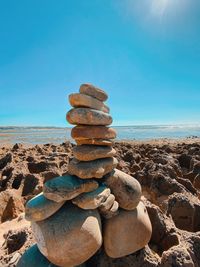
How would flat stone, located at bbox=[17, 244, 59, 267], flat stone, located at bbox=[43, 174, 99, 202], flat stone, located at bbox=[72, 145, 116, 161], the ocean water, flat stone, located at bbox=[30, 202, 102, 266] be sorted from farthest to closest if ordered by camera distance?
1. the ocean water
2. flat stone, located at bbox=[72, 145, 116, 161]
3. flat stone, located at bbox=[17, 244, 59, 267]
4. flat stone, located at bbox=[43, 174, 99, 202]
5. flat stone, located at bbox=[30, 202, 102, 266]

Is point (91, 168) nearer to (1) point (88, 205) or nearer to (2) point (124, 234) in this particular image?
(1) point (88, 205)

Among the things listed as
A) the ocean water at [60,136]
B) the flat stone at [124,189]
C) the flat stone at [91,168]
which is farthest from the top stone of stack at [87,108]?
the ocean water at [60,136]

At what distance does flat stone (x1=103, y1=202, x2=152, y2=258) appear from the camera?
3.88 metres

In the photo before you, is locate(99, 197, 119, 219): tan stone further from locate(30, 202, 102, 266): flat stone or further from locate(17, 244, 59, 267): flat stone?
locate(17, 244, 59, 267): flat stone

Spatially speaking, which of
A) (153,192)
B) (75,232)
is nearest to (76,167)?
(75,232)

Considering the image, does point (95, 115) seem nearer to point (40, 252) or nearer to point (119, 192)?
point (119, 192)

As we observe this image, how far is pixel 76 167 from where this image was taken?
158 inches

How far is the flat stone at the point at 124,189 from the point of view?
4.07m

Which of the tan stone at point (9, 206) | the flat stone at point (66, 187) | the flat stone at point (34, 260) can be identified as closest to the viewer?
the flat stone at point (66, 187)

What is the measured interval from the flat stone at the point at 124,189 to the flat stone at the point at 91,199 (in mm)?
302

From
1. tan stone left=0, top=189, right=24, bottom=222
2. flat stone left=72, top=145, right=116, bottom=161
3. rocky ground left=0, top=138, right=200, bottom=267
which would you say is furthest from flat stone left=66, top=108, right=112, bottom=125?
tan stone left=0, top=189, right=24, bottom=222

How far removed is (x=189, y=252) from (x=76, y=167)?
1.94 metres

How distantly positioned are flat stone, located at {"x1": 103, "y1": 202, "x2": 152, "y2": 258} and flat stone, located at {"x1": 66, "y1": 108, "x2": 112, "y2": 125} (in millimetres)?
1305

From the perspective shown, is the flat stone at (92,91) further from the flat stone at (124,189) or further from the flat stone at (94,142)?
the flat stone at (124,189)
